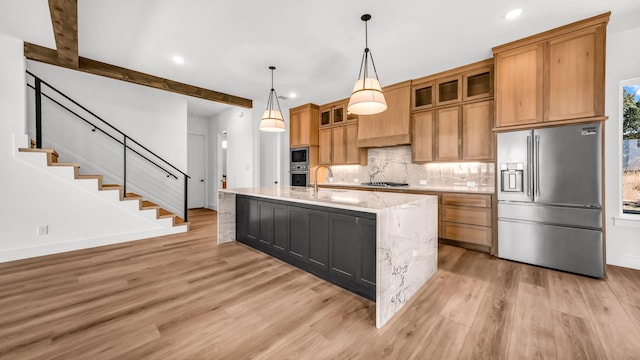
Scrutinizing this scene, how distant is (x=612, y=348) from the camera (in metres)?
1.66

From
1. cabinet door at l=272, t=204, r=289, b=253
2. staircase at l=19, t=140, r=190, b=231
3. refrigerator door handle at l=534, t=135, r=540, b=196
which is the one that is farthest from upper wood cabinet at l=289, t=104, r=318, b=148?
refrigerator door handle at l=534, t=135, r=540, b=196

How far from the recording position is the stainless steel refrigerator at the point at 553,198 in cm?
278

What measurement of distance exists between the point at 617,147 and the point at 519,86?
129 centimetres

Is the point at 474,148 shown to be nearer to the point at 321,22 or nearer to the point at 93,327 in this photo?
the point at 321,22

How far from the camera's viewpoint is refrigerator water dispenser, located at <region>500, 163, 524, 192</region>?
3217 millimetres

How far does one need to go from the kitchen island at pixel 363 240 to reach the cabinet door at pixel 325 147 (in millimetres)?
3015

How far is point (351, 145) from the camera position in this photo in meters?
5.68

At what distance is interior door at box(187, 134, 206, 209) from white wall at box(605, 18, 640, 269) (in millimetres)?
8466

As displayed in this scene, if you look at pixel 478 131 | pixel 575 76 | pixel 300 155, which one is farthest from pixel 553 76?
pixel 300 155

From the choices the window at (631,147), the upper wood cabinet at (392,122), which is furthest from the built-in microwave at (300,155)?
the window at (631,147)

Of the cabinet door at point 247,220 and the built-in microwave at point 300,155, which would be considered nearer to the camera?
the cabinet door at point 247,220

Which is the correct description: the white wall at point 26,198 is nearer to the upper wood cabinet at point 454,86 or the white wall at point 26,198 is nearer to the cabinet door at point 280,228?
the cabinet door at point 280,228

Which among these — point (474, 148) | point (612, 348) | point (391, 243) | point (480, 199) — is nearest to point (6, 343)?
point (391, 243)

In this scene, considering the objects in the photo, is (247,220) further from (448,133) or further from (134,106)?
(448,133)
